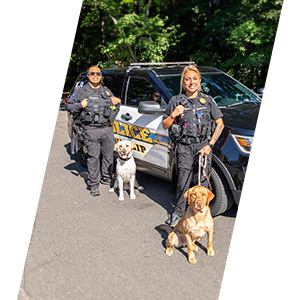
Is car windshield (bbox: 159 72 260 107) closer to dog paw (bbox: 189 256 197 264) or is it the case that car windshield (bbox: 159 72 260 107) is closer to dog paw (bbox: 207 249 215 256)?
dog paw (bbox: 207 249 215 256)

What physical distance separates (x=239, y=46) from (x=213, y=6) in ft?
9.21

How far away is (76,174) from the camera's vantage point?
5613mm

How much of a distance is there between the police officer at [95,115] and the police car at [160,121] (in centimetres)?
25

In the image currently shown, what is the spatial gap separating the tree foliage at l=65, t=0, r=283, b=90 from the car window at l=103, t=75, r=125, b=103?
14.2 ft

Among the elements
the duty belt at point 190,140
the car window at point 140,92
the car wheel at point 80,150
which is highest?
the car window at point 140,92

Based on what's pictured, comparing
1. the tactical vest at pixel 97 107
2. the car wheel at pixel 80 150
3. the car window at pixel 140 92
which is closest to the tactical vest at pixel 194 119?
the car window at pixel 140 92

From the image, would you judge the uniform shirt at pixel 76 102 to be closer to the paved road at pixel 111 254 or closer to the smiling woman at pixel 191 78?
the paved road at pixel 111 254

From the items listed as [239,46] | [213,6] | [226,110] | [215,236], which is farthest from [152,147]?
[213,6]

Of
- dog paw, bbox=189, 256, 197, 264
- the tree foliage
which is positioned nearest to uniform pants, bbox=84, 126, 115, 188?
dog paw, bbox=189, 256, 197, 264

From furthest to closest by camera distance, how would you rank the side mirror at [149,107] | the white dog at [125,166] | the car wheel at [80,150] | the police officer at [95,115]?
1. the car wheel at [80,150]
2. the police officer at [95,115]
3. the white dog at [125,166]
4. the side mirror at [149,107]

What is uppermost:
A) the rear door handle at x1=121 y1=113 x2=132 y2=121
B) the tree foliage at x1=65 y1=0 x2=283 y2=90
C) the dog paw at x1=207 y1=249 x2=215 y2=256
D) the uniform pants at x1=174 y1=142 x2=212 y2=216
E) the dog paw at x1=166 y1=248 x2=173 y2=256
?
the tree foliage at x1=65 y1=0 x2=283 y2=90

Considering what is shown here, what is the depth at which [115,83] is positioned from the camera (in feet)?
17.0

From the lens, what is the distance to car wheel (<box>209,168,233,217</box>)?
362 centimetres

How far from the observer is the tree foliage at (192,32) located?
8586 mm
